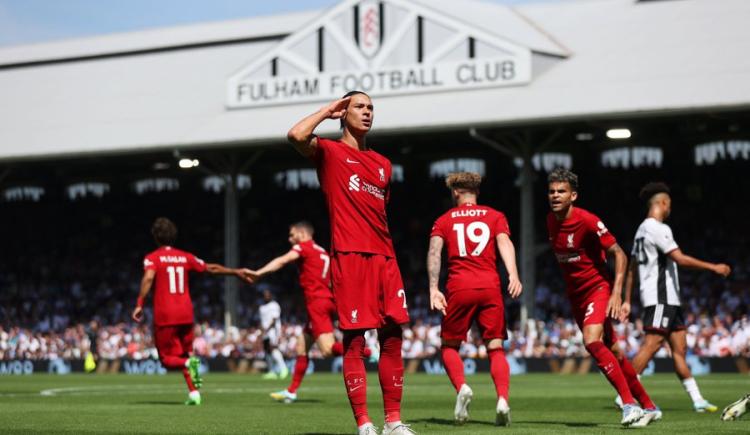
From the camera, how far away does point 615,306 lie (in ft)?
38.2

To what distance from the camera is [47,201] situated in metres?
53.2

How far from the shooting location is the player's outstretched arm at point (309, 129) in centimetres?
875

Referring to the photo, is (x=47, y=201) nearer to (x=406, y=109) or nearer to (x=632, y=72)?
(x=406, y=109)

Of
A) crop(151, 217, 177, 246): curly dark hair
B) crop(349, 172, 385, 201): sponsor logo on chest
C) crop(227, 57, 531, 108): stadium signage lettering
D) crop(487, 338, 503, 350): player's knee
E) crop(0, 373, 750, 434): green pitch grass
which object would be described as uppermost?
crop(227, 57, 531, 108): stadium signage lettering

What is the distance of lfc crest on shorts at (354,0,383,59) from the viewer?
3656 centimetres

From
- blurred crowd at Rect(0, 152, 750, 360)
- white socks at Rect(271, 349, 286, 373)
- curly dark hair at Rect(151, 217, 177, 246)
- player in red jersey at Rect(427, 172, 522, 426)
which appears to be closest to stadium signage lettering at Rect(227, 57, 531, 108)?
blurred crowd at Rect(0, 152, 750, 360)

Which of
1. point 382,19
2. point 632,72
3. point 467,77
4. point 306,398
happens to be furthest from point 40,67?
point 306,398

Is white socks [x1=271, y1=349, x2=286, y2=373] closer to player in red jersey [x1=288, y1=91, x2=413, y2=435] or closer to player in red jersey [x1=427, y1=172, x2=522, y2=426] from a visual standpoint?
player in red jersey [x1=427, y1=172, x2=522, y2=426]

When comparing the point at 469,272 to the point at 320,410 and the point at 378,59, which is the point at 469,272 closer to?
the point at 320,410

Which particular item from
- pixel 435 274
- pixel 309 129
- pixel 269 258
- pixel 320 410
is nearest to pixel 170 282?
pixel 320 410

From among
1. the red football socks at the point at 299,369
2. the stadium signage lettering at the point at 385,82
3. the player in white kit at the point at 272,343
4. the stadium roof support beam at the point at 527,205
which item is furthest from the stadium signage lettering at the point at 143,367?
the red football socks at the point at 299,369

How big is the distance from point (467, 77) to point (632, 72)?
4539 millimetres

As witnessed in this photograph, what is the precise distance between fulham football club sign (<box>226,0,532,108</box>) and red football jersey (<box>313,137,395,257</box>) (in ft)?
82.6

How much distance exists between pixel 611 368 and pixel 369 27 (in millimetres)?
26256
